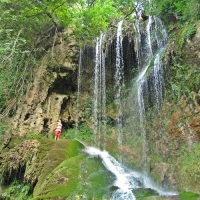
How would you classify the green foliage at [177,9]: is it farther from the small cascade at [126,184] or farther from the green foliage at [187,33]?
the small cascade at [126,184]

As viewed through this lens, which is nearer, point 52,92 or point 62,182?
point 62,182

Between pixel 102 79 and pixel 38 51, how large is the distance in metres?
3.80

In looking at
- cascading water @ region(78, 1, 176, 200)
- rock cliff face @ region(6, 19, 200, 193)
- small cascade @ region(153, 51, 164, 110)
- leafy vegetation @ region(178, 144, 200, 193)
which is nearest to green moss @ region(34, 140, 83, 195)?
cascading water @ region(78, 1, 176, 200)

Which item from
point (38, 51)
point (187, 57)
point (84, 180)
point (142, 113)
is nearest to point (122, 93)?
point (142, 113)

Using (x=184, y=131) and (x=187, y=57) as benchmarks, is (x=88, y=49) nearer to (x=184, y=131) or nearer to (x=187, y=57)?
(x=187, y=57)

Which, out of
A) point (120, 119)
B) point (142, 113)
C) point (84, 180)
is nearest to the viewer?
point (84, 180)

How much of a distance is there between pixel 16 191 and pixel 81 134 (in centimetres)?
508

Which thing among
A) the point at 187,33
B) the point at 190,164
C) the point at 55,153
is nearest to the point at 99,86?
the point at 187,33

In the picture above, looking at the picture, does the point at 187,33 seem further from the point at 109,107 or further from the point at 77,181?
the point at 77,181

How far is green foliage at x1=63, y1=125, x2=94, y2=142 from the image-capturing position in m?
11.9

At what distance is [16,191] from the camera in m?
7.52

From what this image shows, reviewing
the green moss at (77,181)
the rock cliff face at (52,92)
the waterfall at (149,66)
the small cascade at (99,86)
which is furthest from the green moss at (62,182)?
the small cascade at (99,86)

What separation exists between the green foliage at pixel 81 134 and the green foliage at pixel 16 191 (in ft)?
14.1

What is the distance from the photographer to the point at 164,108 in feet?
33.2
